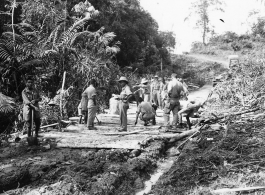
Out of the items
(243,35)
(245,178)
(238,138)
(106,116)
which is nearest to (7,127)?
(106,116)

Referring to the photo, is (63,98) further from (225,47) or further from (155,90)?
(225,47)

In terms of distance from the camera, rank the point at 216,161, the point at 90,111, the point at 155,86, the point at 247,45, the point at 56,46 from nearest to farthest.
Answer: the point at 216,161
the point at 90,111
the point at 56,46
the point at 155,86
the point at 247,45

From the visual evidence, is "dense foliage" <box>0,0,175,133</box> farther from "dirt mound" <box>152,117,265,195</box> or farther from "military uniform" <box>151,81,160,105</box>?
"dirt mound" <box>152,117,265,195</box>

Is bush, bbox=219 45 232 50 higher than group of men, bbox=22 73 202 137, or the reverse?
bush, bbox=219 45 232 50

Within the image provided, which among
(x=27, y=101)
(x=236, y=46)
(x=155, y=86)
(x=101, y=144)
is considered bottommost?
(x=101, y=144)

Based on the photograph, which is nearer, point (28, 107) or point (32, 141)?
point (32, 141)

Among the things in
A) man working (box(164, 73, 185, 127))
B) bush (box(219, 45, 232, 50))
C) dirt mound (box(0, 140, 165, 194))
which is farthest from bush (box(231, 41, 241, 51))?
dirt mound (box(0, 140, 165, 194))

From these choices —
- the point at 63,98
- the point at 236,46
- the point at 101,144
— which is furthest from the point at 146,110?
the point at 236,46

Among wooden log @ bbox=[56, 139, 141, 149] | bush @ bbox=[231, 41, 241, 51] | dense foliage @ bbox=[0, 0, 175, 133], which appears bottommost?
wooden log @ bbox=[56, 139, 141, 149]

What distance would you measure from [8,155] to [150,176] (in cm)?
330

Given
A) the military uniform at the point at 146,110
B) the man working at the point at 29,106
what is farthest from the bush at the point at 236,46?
the man working at the point at 29,106

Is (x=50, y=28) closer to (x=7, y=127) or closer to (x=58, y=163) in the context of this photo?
(x=7, y=127)

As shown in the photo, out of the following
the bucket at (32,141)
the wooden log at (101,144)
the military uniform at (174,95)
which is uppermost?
the military uniform at (174,95)

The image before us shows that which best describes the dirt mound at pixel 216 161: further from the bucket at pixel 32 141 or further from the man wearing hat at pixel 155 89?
the man wearing hat at pixel 155 89
